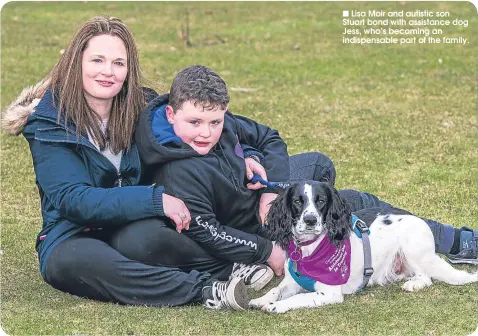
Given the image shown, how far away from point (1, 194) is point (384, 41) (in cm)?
839

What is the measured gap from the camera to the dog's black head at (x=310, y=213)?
17.0ft

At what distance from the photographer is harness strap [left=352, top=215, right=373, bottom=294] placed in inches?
212

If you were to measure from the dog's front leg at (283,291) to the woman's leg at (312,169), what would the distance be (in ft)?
2.83

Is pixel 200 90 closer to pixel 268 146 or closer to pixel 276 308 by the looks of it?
pixel 268 146

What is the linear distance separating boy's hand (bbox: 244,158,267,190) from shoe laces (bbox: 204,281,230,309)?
2.51ft

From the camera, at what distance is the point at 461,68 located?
42.0 ft

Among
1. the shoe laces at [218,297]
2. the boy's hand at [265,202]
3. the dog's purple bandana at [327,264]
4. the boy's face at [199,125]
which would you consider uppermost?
the boy's face at [199,125]

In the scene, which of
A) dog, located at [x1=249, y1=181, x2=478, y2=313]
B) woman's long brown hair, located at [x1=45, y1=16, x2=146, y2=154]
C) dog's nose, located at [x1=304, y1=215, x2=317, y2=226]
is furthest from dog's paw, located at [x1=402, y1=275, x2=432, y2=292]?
woman's long brown hair, located at [x1=45, y1=16, x2=146, y2=154]

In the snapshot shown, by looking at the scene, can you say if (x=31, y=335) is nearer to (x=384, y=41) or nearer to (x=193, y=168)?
(x=193, y=168)

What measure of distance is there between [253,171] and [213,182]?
0.37 meters

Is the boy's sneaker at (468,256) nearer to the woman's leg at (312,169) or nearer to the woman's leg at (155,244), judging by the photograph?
the woman's leg at (312,169)

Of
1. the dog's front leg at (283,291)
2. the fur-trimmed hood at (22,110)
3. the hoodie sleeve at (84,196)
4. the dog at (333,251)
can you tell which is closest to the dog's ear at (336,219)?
the dog at (333,251)

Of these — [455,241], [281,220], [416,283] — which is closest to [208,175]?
[281,220]

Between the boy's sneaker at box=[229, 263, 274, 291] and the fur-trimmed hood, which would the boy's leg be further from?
the fur-trimmed hood
